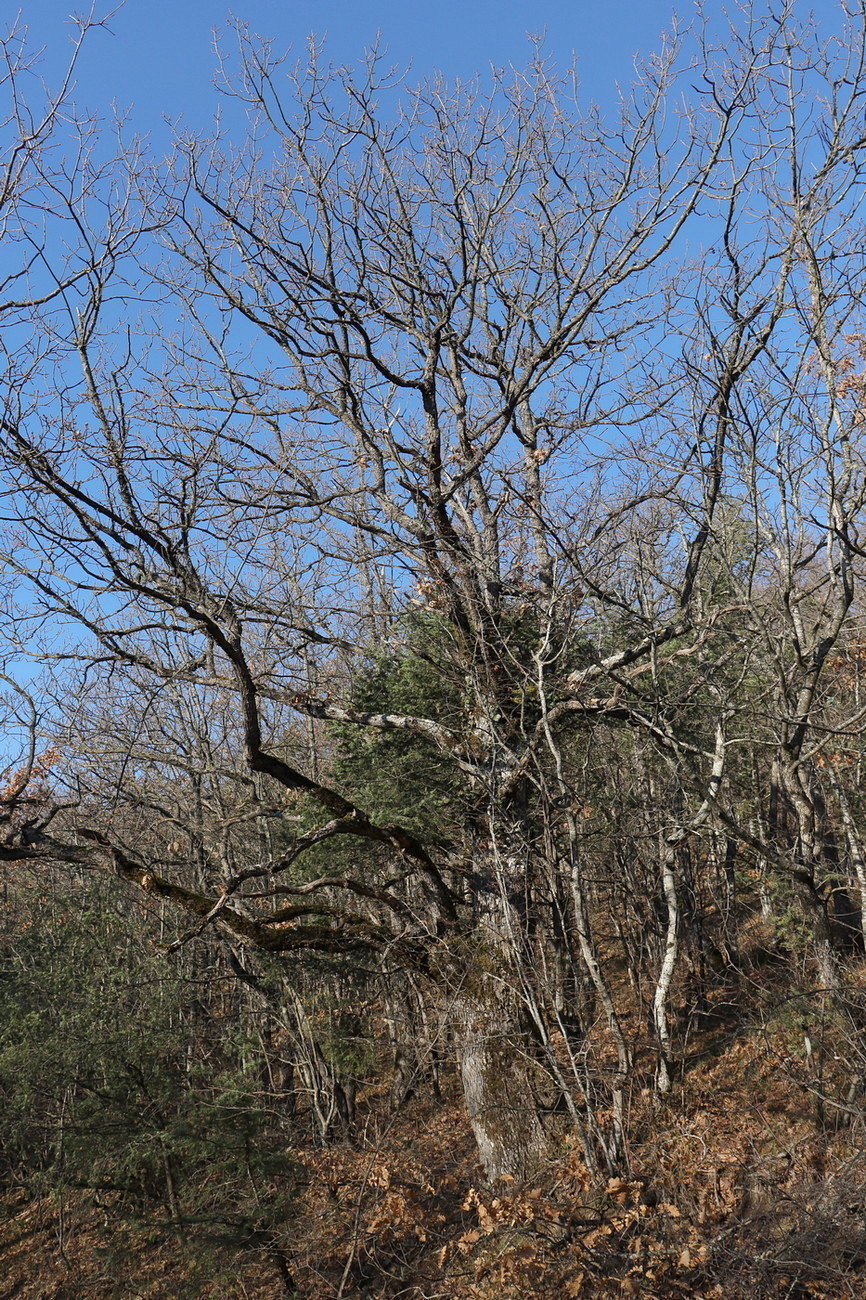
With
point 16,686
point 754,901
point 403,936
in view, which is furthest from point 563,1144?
point 754,901

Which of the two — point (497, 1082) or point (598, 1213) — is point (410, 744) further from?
point (598, 1213)

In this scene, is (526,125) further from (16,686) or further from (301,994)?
(301,994)

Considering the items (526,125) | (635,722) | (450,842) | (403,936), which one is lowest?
(403,936)

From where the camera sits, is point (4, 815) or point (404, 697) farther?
point (404, 697)

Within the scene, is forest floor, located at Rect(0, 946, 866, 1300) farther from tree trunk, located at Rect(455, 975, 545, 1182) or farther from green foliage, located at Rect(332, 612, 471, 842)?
green foliage, located at Rect(332, 612, 471, 842)

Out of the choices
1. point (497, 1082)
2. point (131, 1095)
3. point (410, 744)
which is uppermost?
point (410, 744)

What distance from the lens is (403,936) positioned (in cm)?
840

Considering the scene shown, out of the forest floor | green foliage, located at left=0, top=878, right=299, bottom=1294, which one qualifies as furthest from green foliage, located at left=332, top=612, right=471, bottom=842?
green foliage, located at left=0, top=878, right=299, bottom=1294

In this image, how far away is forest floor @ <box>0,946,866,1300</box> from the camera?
5.48 m

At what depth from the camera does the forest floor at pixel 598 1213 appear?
5480mm

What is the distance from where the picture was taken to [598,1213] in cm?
588

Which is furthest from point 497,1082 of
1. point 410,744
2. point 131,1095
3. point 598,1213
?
point 131,1095

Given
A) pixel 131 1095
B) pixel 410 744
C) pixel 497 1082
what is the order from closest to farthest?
pixel 497 1082 → pixel 410 744 → pixel 131 1095

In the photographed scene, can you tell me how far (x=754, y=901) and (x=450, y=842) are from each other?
30.4 ft
